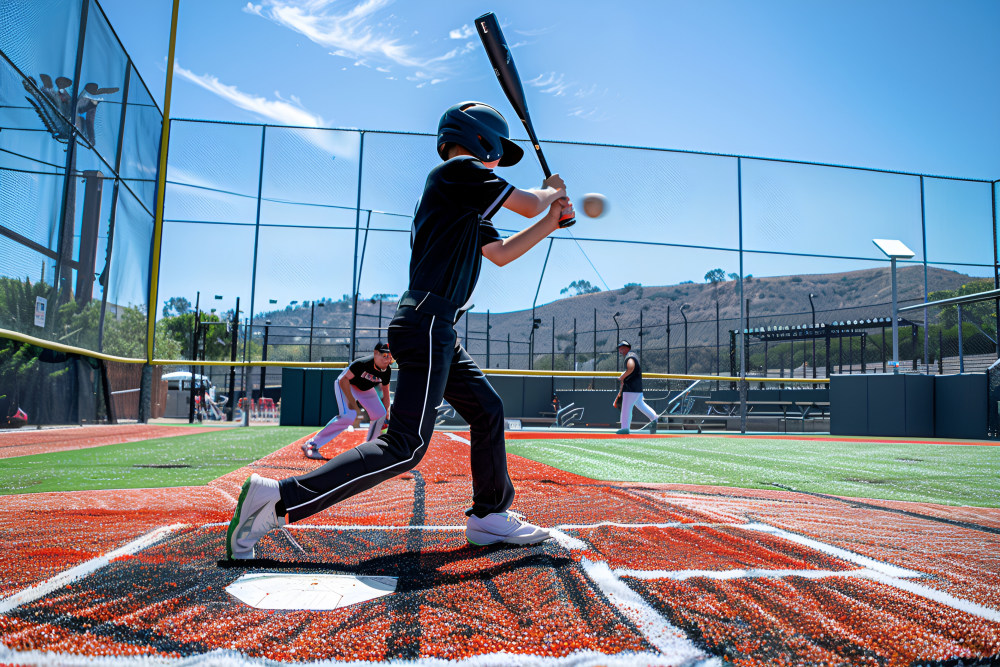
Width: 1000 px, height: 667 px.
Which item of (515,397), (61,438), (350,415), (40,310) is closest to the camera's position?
(350,415)

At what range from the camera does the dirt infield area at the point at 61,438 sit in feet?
21.1

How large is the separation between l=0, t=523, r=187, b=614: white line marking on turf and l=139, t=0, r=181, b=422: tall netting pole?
10.1m

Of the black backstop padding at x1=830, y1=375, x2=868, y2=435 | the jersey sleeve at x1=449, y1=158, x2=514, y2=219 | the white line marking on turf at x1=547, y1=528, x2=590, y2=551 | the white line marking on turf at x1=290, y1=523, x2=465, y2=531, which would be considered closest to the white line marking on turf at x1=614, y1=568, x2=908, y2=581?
the white line marking on turf at x1=547, y1=528, x2=590, y2=551

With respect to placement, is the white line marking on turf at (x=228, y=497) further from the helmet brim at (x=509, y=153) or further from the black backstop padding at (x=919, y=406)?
the black backstop padding at (x=919, y=406)

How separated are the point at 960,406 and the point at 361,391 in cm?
1261

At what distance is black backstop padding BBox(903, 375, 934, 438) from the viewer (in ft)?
41.8

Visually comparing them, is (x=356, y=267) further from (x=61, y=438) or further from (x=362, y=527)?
(x=362, y=527)

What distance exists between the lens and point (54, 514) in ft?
9.60

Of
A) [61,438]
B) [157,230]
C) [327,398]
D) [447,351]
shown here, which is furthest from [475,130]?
[327,398]

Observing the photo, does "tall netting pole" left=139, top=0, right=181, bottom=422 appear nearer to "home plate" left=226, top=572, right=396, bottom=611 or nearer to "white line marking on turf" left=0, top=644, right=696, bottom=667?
"home plate" left=226, top=572, right=396, bottom=611

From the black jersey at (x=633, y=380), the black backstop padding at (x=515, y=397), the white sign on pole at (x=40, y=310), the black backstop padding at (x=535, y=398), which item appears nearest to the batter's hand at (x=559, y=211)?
the white sign on pole at (x=40, y=310)

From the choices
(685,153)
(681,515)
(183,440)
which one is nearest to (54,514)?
(681,515)

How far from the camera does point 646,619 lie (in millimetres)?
1588

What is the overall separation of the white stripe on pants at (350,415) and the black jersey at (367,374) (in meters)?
0.12
